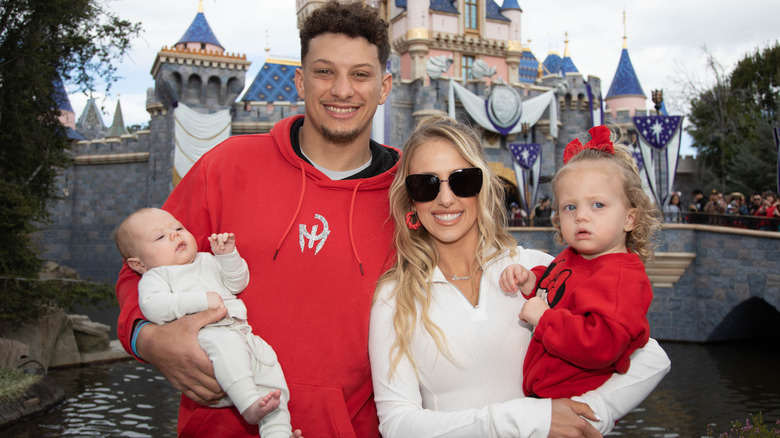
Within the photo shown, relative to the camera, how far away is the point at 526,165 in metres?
17.4

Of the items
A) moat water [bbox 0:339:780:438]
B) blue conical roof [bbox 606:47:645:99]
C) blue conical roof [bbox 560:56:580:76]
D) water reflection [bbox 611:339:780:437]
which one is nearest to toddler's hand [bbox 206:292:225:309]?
moat water [bbox 0:339:780:438]

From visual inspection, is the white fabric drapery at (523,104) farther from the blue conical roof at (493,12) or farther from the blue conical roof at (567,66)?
the blue conical roof at (567,66)

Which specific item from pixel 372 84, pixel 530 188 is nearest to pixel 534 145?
pixel 530 188

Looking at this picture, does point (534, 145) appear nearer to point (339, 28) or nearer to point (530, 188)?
point (530, 188)

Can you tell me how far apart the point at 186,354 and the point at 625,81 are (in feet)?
80.7

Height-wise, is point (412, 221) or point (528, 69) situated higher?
point (528, 69)

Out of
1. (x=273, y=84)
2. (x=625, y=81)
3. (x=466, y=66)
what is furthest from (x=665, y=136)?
(x=273, y=84)

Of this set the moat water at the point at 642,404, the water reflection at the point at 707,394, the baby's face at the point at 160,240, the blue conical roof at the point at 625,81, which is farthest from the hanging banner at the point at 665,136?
the blue conical roof at the point at 625,81

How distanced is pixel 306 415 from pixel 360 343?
31 centimetres

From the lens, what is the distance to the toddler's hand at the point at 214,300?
2.14m

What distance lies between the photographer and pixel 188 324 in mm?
2133

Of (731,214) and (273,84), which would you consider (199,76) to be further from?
(731,214)

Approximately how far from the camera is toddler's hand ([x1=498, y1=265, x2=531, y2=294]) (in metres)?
2.09

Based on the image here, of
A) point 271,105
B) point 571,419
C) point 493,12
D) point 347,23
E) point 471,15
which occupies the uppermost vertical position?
point 493,12
